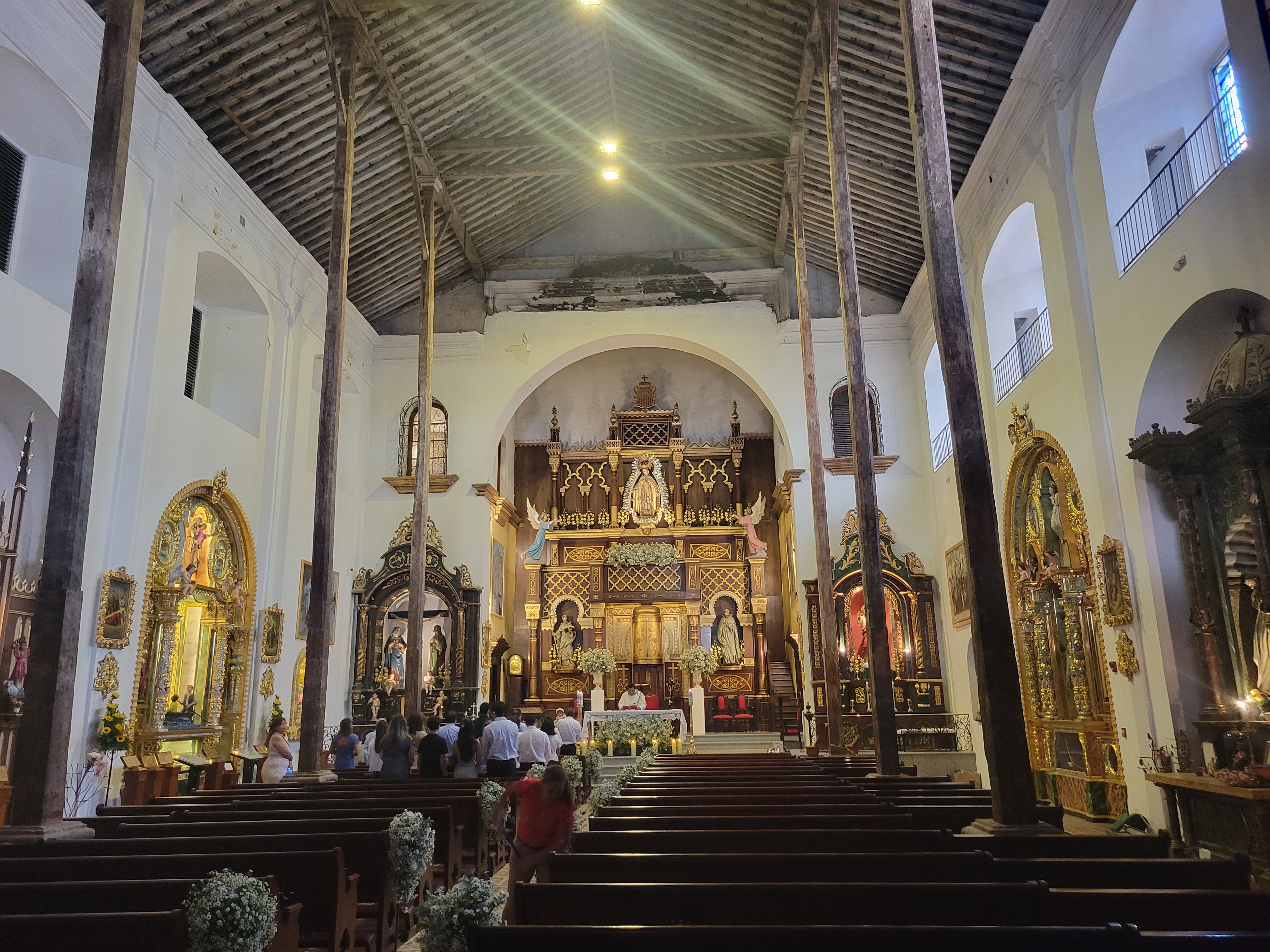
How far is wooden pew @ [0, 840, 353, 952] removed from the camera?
15.2 feet

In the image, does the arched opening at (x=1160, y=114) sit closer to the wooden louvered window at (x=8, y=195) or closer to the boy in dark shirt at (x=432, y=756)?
the boy in dark shirt at (x=432, y=756)

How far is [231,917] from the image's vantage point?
3.54 meters

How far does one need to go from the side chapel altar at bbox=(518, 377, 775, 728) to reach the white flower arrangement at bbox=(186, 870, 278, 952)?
1699 cm

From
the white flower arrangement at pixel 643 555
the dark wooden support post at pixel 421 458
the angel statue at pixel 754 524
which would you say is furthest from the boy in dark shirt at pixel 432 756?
the angel statue at pixel 754 524

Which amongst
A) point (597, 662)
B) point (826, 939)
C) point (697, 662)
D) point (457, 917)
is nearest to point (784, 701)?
point (697, 662)

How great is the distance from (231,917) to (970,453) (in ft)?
17.3

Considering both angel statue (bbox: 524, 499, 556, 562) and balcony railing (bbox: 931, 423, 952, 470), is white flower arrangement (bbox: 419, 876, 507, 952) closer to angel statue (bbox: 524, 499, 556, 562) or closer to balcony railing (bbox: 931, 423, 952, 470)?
balcony railing (bbox: 931, 423, 952, 470)

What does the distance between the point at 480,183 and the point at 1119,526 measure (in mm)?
12738

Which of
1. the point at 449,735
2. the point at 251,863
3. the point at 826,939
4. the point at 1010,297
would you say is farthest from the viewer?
the point at 1010,297

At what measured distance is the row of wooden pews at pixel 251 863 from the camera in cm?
365

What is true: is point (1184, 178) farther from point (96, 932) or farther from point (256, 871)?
point (96, 932)

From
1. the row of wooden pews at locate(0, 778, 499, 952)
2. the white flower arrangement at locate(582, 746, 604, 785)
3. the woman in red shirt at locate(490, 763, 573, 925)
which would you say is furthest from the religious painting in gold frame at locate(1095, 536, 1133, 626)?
the woman in red shirt at locate(490, 763, 573, 925)

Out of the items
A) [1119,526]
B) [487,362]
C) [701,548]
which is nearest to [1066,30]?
[1119,526]

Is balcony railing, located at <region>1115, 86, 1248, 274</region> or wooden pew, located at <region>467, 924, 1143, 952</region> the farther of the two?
balcony railing, located at <region>1115, 86, 1248, 274</region>
